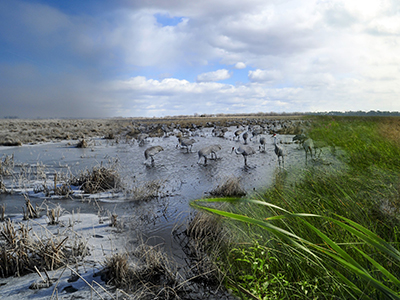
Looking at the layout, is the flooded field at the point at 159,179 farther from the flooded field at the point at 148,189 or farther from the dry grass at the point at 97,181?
the dry grass at the point at 97,181

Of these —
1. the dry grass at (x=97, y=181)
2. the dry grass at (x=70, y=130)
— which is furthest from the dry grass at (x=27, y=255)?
the dry grass at (x=70, y=130)

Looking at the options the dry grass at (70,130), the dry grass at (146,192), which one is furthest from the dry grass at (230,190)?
the dry grass at (70,130)

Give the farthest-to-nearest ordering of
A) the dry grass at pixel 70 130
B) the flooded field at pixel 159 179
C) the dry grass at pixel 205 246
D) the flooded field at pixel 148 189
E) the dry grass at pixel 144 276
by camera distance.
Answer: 1. the dry grass at pixel 70 130
2. the flooded field at pixel 159 179
3. the flooded field at pixel 148 189
4. the dry grass at pixel 205 246
5. the dry grass at pixel 144 276

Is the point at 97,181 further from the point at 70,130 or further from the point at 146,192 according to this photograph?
the point at 70,130

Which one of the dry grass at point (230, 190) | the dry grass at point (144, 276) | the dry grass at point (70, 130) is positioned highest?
the dry grass at point (70, 130)

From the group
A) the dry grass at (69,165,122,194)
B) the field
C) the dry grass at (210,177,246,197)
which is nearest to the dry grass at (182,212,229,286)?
the field

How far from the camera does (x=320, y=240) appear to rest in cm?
343

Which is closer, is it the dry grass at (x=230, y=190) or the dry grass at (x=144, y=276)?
the dry grass at (x=144, y=276)

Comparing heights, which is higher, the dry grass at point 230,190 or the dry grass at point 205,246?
the dry grass at point 230,190

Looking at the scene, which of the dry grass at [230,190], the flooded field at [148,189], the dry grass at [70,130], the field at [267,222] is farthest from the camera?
the dry grass at [70,130]

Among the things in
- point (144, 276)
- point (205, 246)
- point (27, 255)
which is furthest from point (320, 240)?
point (27, 255)

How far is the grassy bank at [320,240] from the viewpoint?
154cm

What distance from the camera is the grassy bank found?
1.54 metres

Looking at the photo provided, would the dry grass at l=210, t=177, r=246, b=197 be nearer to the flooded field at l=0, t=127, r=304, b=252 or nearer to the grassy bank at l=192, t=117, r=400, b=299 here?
the flooded field at l=0, t=127, r=304, b=252
